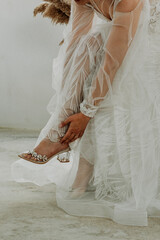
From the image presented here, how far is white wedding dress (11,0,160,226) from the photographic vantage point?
3.52ft

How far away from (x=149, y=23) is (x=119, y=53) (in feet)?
0.46

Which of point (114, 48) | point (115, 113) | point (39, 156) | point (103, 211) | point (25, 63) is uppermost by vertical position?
point (114, 48)

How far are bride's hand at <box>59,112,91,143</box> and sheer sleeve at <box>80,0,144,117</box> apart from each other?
0.06ft

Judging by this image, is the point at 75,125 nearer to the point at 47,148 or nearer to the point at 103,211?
the point at 47,148

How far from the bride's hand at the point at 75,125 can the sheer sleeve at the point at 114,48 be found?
0.06ft

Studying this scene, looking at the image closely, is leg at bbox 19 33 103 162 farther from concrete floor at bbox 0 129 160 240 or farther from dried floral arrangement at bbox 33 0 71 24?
dried floral arrangement at bbox 33 0 71 24

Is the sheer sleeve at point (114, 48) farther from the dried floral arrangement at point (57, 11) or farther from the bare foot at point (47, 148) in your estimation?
the dried floral arrangement at point (57, 11)

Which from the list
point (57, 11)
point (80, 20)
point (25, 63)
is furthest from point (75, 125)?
point (25, 63)

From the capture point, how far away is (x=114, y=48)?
108 cm

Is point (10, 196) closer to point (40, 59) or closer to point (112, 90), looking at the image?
point (112, 90)

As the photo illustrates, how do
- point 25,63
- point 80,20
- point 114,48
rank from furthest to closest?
point 25,63 → point 80,20 → point 114,48

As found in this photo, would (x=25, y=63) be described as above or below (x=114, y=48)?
below

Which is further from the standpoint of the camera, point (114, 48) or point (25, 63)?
point (25, 63)

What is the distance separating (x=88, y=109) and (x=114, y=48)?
20 cm
